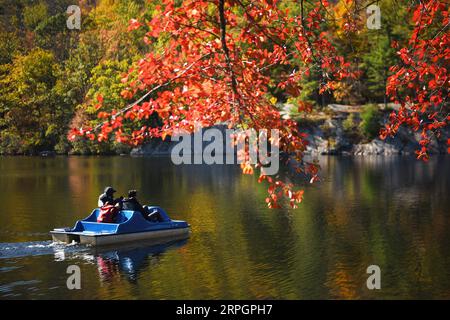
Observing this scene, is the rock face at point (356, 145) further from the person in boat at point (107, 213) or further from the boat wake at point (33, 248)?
the boat wake at point (33, 248)

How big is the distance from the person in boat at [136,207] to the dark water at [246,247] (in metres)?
2.03

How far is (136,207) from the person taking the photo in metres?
26.5

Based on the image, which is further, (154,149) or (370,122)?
(154,149)

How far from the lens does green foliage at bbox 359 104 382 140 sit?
81188mm

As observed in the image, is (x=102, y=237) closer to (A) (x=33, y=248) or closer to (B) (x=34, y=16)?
A: (A) (x=33, y=248)

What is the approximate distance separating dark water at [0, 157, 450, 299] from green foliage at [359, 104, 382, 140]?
1329 inches

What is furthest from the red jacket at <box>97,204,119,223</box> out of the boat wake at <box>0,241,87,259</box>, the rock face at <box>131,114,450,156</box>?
the rock face at <box>131,114,450,156</box>

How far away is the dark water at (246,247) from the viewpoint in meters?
18.7

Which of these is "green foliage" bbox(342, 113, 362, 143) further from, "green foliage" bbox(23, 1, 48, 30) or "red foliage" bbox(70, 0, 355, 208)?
"red foliage" bbox(70, 0, 355, 208)

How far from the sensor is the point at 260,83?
10578 millimetres

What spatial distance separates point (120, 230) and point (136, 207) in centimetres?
183

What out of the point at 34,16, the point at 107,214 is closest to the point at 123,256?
the point at 107,214

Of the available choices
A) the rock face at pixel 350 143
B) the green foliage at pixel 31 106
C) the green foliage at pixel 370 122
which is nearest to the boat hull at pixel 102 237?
the rock face at pixel 350 143
